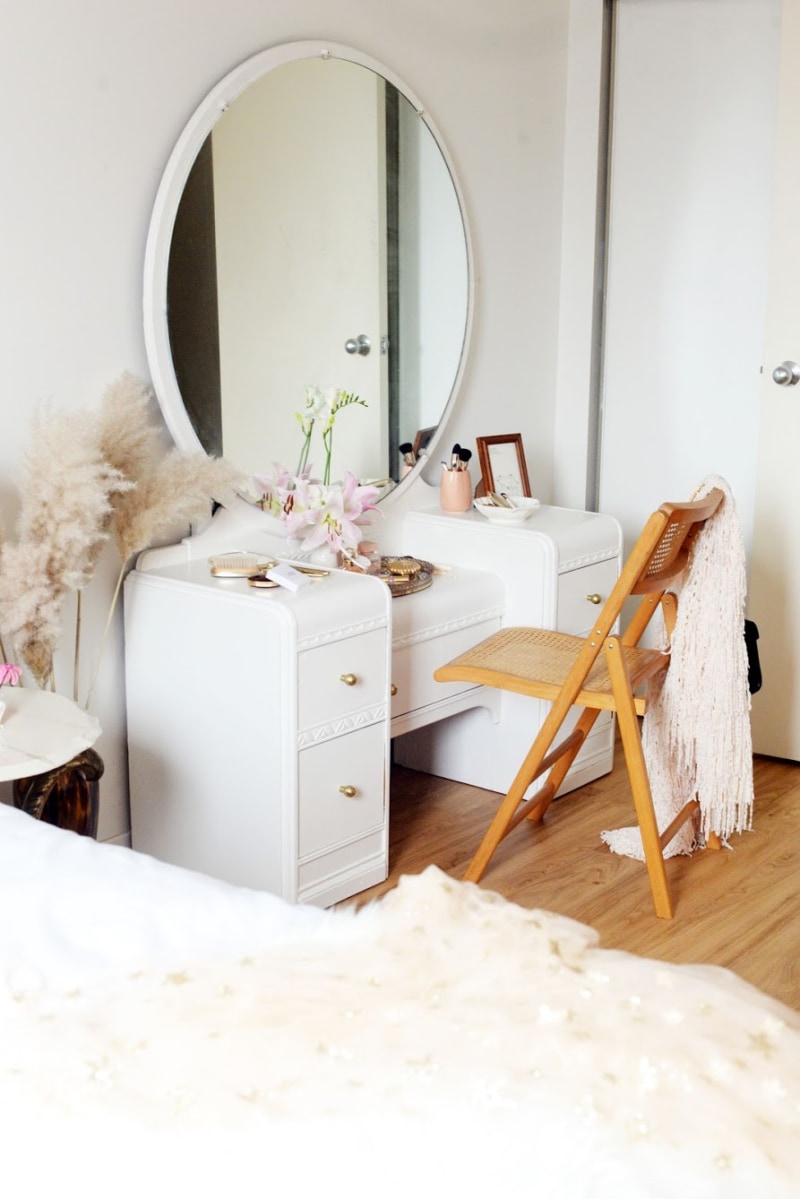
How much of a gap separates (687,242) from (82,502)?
1.98 metres

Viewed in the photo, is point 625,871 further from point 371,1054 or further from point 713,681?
point 371,1054

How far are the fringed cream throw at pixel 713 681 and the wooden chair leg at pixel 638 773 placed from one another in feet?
0.47

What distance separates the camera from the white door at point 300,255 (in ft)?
8.48

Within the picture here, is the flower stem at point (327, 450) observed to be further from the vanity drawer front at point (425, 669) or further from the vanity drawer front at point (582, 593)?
the vanity drawer front at point (582, 593)

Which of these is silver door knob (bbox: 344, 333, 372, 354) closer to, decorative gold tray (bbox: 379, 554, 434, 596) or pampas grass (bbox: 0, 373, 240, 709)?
decorative gold tray (bbox: 379, 554, 434, 596)

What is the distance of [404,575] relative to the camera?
2807 mm

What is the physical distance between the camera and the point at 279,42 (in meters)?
2.64

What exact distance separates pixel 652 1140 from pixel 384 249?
90.1 inches

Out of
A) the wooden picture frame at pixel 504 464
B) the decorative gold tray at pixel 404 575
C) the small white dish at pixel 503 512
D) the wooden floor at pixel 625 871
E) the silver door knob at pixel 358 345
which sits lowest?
the wooden floor at pixel 625 871

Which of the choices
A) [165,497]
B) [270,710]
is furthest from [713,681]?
[165,497]

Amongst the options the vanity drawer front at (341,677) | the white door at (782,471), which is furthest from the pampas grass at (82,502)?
the white door at (782,471)

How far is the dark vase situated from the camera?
220cm

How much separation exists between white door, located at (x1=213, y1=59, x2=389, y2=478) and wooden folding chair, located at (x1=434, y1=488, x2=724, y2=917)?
0.59 meters

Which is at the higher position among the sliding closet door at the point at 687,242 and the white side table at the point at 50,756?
the sliding closet door at the point at 687,242
